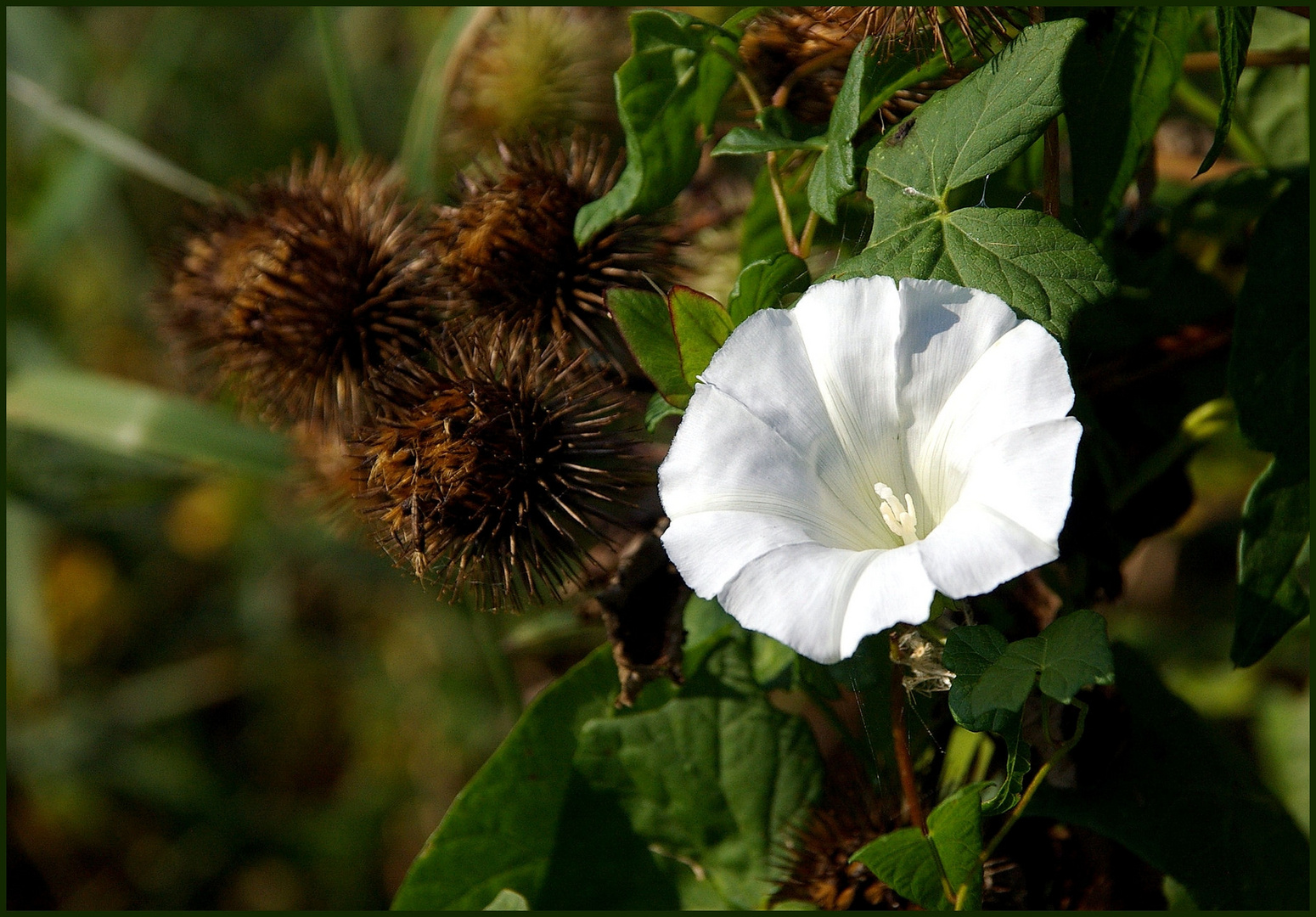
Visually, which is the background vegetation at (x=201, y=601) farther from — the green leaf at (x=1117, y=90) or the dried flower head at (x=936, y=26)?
the dried flower head at (x=936, y=26)

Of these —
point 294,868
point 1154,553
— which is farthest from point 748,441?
point 294,868

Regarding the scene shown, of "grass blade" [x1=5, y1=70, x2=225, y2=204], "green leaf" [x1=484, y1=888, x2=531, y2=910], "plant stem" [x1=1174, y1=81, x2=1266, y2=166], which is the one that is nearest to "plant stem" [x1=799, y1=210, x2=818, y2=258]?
"plant stem" [x1=1174, y1=81, x2=1266, y2=166]

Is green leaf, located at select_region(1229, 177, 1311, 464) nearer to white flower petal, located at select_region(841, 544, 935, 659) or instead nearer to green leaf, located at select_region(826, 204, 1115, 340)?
green leaf, located at select_region(826, 204, 1115, 340)

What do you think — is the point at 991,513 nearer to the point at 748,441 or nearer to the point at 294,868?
the point at 748,441

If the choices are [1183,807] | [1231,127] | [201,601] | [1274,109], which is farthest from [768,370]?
[201,601]

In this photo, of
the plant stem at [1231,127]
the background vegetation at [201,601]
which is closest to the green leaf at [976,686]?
the plant stem at [1231,127]

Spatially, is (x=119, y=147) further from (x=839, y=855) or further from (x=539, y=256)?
(x=839, y=855)
